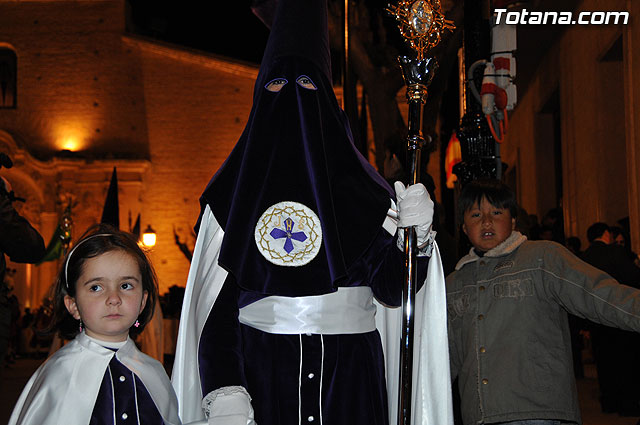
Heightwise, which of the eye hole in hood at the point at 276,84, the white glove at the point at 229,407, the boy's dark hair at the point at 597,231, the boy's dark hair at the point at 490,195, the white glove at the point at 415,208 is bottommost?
the white glove at the point at 229,407

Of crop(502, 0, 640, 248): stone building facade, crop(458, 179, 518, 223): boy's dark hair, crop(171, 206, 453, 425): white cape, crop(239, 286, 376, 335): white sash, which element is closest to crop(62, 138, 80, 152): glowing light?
crop(502, 0, 640, 248): stone building facade

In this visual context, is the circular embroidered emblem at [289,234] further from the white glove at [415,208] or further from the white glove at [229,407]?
the white glove at [229,407]

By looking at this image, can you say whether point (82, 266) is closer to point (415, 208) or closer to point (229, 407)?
point (229, 407)

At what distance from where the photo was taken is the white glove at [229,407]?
2.73 meters

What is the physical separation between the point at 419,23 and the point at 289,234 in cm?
94

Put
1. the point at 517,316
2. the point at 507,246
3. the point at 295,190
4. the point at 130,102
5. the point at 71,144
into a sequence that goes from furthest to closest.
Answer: the point at 130,102 → the point at 71,144 → the point at 507,246 → the point at 517,316 → the point at 295,190

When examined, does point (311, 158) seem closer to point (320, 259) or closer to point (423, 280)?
point (320, 259)

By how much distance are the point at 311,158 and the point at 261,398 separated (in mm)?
900

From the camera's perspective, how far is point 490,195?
156 inches

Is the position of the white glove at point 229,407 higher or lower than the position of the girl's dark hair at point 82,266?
lower

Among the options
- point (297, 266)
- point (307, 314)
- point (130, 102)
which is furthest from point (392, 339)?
point (130, 102)

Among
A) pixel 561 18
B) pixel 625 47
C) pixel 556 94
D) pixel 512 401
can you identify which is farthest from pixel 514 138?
pixel 512 401

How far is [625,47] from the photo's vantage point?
11773mm

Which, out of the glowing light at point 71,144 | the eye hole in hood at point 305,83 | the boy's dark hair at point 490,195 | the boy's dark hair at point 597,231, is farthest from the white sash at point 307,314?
the glowing light at point 71,144
